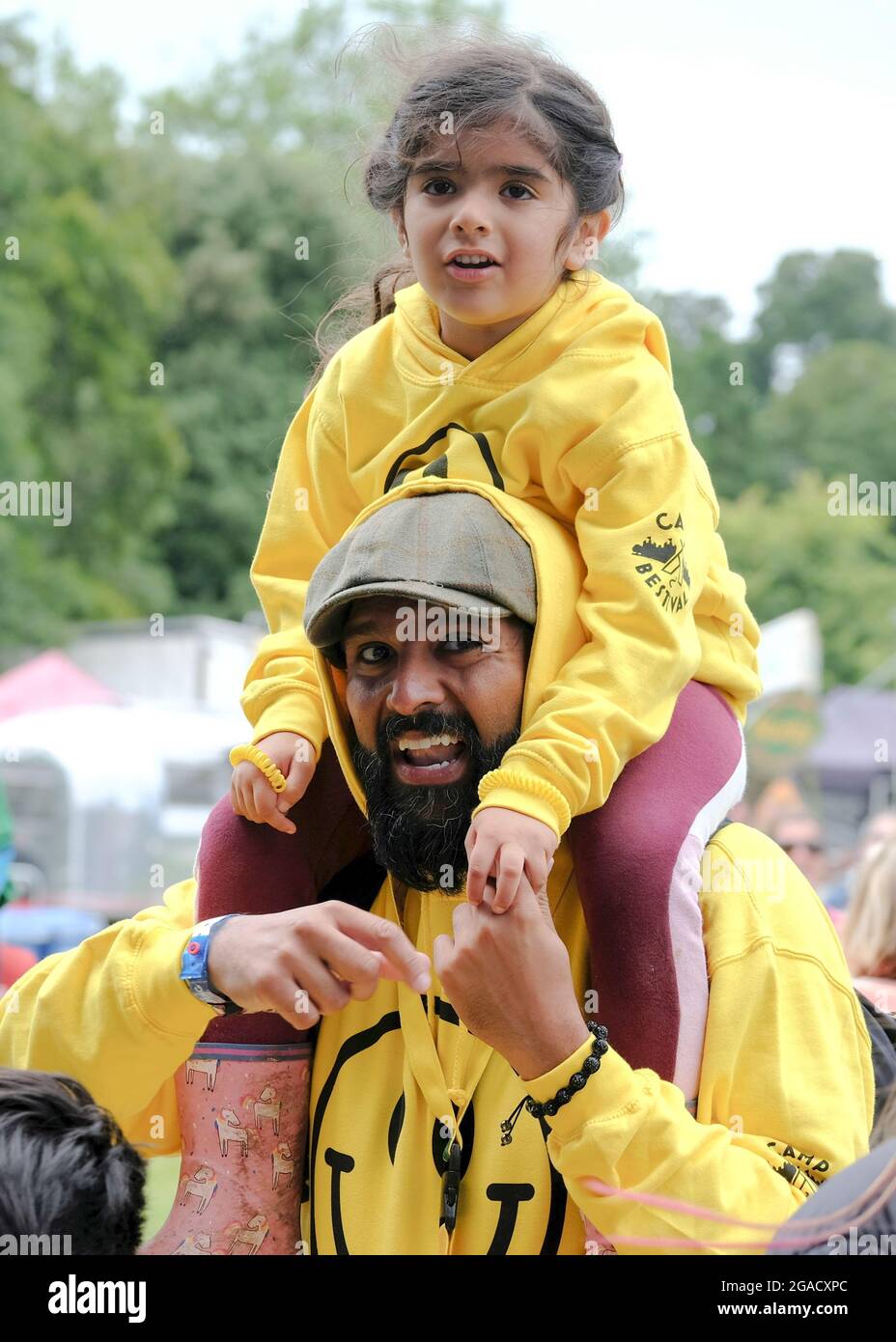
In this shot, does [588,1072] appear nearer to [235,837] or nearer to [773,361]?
[235,837]

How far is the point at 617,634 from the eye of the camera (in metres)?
2.42

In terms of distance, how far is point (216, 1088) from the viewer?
2.68 m

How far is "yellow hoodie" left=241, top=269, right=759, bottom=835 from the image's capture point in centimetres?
238

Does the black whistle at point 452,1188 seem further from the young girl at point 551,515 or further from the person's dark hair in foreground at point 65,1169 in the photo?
the person's dark hair in foreground at point 65,1169

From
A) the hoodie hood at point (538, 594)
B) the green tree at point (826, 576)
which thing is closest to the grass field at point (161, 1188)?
the hoodie hood at point (538, 594)

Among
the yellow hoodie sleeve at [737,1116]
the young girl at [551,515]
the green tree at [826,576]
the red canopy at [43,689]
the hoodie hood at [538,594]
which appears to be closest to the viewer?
the yellow hoodie sleeve at [737,1116]

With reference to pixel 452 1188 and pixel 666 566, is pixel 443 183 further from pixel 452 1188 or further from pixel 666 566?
pixel 452 1188

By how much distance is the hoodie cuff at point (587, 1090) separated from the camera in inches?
86.4

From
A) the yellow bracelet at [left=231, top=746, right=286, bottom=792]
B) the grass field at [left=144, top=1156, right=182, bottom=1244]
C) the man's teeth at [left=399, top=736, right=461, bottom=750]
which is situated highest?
the man's teeth at [left=399, top=736, right=461, bottom=750]

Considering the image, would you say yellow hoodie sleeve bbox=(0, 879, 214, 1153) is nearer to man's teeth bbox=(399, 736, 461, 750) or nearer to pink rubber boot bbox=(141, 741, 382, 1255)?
pink rubber boot bbox=(141, 741, 382, 1255)

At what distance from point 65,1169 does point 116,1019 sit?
36 centimetres

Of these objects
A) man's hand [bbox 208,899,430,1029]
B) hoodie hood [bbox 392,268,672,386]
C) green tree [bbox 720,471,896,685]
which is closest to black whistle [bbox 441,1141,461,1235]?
man's hand [bbox 208,899,430,1029]

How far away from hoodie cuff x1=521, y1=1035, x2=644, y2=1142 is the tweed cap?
0.69m
